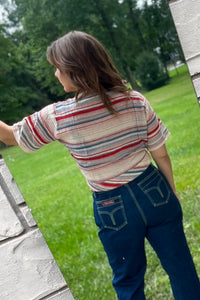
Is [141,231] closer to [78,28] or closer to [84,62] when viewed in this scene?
[84,62]

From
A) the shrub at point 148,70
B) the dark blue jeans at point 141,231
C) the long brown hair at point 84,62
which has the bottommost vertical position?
the shrub at point 148,70

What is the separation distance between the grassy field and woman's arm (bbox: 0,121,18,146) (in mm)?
1374

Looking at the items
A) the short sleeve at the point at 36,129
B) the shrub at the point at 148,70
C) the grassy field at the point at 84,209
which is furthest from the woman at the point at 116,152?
the shrub at the point at 148,70

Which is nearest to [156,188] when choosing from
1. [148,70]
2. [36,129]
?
[36,129]

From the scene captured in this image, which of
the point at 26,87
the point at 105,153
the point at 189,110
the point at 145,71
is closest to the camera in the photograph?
the point at 105,153

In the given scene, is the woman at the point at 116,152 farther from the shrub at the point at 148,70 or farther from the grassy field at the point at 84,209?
the shrub at the point at 148,70

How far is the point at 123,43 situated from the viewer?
51.3 ft

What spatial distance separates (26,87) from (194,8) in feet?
38.9

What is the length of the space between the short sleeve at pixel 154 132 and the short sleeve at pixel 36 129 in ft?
0.90

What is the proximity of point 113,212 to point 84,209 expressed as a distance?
3181 millimetres

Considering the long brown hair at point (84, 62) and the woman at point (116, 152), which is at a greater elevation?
the long brown hair at point (84, 62)

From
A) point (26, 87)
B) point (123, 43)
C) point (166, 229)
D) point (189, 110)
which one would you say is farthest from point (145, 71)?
point (166, 229)

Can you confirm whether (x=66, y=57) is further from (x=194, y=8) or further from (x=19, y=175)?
(x=19, y=175)

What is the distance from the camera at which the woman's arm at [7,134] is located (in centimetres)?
103
